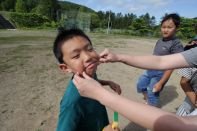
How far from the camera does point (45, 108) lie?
531 centimetres

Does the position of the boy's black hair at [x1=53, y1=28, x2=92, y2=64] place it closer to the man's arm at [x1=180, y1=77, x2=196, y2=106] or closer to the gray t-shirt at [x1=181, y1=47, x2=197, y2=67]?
the gray t-shirt at [x1=181, y1=47, x2=197, y2=67]

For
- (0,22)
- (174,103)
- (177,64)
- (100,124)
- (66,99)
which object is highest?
(177,64)

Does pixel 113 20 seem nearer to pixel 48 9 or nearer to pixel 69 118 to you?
pixel 48 9

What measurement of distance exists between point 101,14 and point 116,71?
9059 centimetres

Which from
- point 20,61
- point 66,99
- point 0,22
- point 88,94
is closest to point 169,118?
point 88,94

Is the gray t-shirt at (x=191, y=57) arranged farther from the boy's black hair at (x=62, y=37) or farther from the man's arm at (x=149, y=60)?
the boy's black hair at (x=62, y=37)

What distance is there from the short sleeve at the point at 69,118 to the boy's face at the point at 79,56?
291 millimetres

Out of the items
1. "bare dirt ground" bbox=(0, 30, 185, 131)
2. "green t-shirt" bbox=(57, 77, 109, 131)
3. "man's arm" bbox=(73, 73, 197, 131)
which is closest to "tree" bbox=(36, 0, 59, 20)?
"bare dirt ground" bbox=(0, 30, 185, 131)

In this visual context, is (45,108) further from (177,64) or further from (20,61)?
(20,61)

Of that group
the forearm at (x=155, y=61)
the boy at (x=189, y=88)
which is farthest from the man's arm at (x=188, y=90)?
the forearm at (x=155, y=61)

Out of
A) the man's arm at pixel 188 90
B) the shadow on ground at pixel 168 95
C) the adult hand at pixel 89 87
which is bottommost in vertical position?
the shadow on ground at pixel 168 95

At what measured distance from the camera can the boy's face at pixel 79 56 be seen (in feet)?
7.06

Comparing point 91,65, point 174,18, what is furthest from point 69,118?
point 174,18

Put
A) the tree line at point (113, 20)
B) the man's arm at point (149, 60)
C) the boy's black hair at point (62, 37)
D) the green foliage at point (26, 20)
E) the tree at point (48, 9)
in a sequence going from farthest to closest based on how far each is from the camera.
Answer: the tree at point (48, 9) < the green foliage at point (26, 20) < the tree line at point (113, 20) < the man's arm at point (149, 60) < the boy's black hair at point (62, 37)
